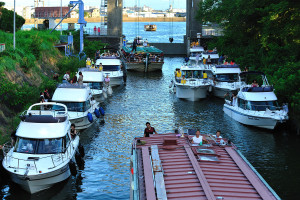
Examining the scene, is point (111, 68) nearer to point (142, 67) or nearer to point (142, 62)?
point (142, 62)

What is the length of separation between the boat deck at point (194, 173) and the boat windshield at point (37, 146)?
5776 millimetres

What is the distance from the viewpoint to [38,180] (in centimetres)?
2136

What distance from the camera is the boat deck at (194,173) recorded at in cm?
1436

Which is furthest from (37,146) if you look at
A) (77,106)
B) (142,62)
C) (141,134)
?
(142,62)

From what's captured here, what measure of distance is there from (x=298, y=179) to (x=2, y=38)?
94.9ft

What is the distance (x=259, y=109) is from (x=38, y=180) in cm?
1917

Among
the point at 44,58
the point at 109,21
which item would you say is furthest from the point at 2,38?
the point at 109,21

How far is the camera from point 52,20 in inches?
2886

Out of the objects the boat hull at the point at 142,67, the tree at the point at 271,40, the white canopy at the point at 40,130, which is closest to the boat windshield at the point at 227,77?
the tree at the point at 271,40

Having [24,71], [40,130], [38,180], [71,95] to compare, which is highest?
[24,71]

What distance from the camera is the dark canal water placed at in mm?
22866

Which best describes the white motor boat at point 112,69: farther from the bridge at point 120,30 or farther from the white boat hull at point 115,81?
the bridge at point 120,30

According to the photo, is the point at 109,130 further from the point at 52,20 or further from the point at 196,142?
the point at 52,20

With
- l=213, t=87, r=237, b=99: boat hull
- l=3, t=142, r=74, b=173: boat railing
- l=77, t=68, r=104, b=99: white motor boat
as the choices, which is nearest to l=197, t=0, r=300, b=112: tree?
l=213, t=87, r=237, b=99: boat hull
